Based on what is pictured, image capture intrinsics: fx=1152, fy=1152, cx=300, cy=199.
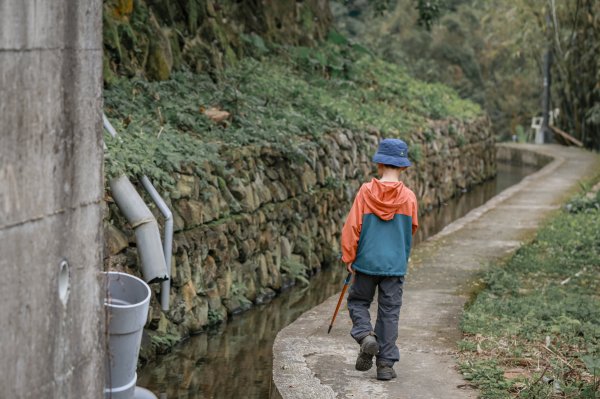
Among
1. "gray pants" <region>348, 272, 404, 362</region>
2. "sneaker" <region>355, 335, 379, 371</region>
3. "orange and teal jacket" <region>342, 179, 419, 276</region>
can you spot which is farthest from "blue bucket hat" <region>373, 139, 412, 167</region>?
"sneaker" <region>355, 335, 379, 371</region>

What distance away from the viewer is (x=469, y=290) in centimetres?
1059

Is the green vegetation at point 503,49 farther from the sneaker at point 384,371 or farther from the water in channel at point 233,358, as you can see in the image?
the sneaker at point 384,371

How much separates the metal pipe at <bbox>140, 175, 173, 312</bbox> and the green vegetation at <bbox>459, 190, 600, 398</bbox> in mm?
2454

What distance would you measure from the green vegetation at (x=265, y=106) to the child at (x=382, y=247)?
2.32 m

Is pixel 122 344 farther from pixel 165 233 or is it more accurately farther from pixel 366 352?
pixel 165 233

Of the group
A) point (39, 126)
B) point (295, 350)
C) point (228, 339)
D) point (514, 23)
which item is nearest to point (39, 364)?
point (39, 126)

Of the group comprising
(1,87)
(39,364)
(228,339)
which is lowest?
(228,339)

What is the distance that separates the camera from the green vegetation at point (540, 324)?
717 cm

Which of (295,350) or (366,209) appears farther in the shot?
(295,350)

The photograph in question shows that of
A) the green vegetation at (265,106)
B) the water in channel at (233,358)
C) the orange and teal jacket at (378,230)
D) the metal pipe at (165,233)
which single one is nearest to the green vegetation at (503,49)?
the green vegetation at (265,106)

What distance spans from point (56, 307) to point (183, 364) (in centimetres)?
499

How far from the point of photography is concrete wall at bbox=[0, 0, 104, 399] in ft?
14.0

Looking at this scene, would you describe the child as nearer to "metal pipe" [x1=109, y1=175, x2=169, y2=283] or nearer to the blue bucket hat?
the blue bucket hat

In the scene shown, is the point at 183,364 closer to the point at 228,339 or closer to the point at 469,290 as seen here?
the point at 228,339
